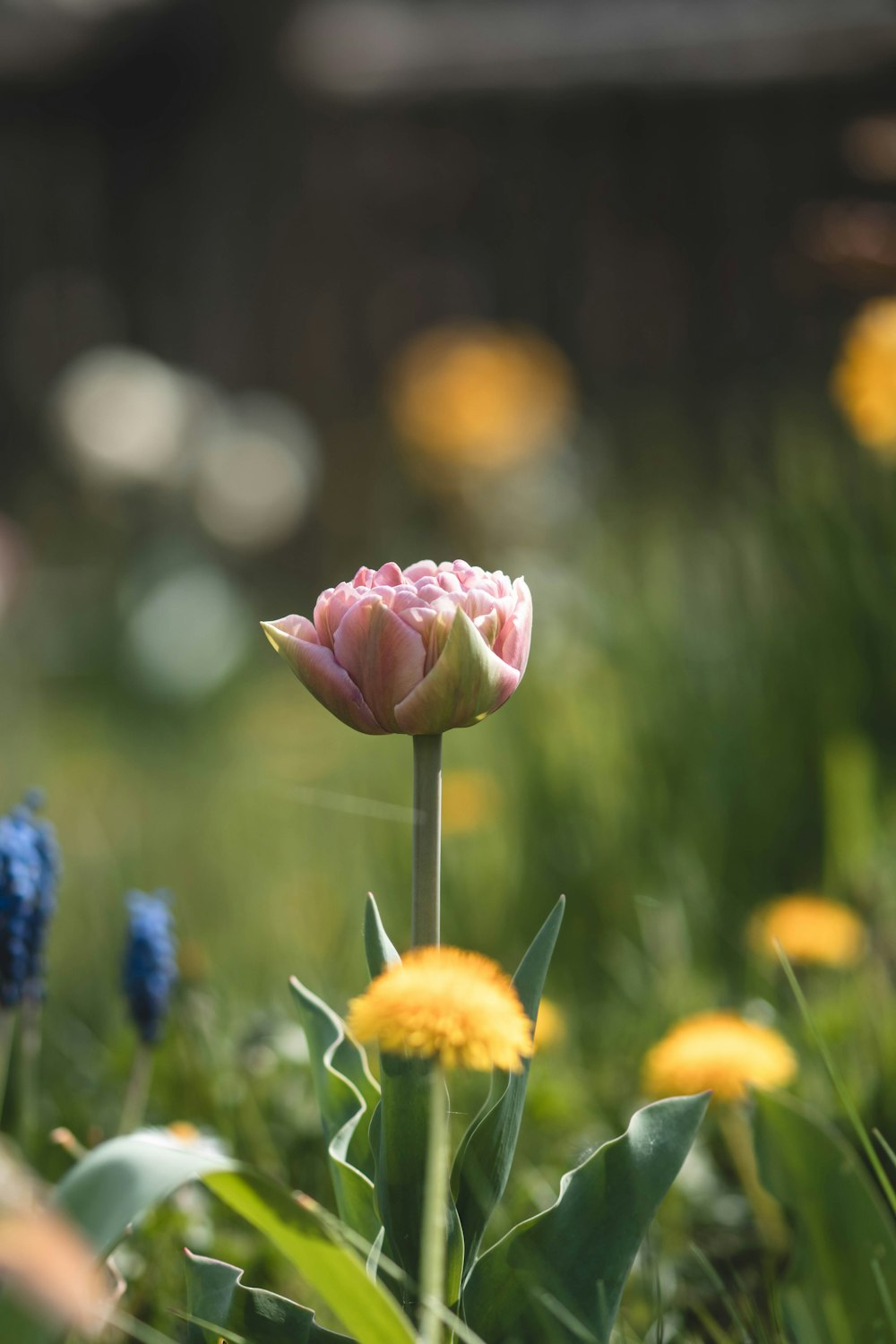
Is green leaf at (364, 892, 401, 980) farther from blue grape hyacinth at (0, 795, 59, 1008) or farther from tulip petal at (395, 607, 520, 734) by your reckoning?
blue grape hyacinth at (0, 795, 59, 1008)

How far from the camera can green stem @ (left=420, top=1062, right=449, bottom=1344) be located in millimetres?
550

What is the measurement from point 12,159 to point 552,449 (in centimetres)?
358

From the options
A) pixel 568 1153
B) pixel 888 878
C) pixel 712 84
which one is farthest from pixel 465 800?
pixel 712 84

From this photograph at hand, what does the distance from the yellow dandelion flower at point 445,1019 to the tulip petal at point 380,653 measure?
5.7 inches

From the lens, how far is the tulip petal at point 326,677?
27.5 inches

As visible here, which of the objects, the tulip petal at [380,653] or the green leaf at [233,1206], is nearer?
the green leaf at [233,1206]

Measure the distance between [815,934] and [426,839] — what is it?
29.4 inches

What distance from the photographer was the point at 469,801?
2.16 meters

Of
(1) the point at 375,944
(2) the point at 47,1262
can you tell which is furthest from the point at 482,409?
(2) the point at 47,1262

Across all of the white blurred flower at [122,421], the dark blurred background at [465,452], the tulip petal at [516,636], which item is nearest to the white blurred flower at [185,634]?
the dark blurred background at [465,452]

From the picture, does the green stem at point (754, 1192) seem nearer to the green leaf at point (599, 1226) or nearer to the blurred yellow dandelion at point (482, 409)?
the green leaf at point (599, 1226)

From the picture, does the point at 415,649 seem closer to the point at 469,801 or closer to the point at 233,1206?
the point at 233,1206

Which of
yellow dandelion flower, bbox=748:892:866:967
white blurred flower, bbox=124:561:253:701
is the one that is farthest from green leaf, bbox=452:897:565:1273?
white blurred flower, bbox=124:561:253:701

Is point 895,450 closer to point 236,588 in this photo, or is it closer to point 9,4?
point 236,588
